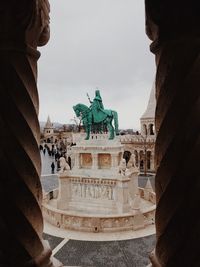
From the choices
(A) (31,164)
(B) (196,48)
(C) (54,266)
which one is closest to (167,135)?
(B) (196,48)

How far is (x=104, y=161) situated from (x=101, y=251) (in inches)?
249

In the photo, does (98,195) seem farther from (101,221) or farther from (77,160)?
(77,160)

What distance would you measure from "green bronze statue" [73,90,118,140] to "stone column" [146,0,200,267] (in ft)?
44.1

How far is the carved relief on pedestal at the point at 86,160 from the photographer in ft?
49.5

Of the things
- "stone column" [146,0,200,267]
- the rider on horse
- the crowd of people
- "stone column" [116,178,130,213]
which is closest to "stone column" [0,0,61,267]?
"stone column" [146,0,200,267]

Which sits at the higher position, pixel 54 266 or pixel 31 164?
pixel 31 164

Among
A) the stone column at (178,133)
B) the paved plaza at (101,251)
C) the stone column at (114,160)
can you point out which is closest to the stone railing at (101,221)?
the paved plaza at (101,251)

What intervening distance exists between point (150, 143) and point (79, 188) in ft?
58.9

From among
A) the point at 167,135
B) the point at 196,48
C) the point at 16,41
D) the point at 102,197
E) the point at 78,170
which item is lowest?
the point at 102,197

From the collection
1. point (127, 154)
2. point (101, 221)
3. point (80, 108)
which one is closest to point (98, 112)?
point (80, 108)

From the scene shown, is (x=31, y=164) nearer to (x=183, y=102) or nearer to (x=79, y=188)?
(x=183, y=102)

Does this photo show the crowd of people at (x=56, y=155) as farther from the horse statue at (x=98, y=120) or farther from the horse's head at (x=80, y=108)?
the horse statue at (x=98, y=120)

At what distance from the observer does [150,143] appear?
99.7 feet

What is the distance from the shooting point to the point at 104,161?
14.9 meters
